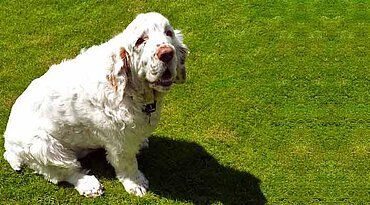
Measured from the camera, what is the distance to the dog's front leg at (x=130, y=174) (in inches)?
240

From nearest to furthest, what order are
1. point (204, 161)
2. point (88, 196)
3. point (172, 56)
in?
point (172, 56), point (88, 196), point (204, 161)

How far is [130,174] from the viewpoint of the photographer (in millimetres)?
6273

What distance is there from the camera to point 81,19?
357 inches

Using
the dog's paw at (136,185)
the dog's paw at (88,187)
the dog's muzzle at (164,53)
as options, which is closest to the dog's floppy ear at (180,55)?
the dog's muzzle at (164,53)

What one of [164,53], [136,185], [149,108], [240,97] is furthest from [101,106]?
[240,97]

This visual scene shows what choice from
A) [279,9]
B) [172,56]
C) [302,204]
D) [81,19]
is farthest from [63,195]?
[279,9]

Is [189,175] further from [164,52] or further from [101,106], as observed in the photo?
[164,52]

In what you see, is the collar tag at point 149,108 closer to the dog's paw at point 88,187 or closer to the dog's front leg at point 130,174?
the dog's front leg at point 130,174

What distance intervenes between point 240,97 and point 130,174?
2127mm

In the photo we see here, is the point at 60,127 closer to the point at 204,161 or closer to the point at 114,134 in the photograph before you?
the point at 114,134

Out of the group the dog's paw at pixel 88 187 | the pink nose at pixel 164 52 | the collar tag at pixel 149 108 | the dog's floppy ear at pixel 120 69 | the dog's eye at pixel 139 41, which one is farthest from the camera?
the dog's paw at pixel 88 187

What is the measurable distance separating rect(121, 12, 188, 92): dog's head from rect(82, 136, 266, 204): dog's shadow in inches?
60.6

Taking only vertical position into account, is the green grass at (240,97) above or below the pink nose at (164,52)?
below

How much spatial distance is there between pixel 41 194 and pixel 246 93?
3032 millimetres
